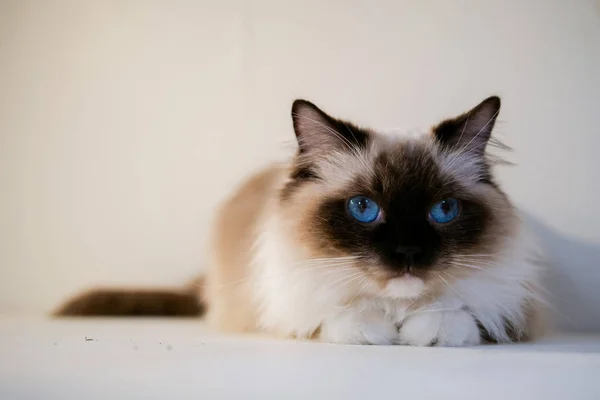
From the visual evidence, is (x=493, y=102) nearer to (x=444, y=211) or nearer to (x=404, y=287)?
(x=444, y=211)

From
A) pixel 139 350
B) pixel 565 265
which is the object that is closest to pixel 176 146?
pixel 139 350

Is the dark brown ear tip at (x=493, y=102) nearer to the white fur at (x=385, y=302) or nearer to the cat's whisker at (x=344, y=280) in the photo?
the white fur at (x=385, y=302)

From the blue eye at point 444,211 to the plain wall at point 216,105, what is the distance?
654 millimetres

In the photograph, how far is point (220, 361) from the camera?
958 mm

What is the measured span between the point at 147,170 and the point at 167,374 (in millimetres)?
1347

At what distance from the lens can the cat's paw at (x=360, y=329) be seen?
1.17 metres

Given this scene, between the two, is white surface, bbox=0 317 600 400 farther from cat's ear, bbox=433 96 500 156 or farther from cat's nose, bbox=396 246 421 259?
cat's ear, bbox=433 96 500 156

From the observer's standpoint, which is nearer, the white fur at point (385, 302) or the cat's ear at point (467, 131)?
the white fur at point (385, 302)

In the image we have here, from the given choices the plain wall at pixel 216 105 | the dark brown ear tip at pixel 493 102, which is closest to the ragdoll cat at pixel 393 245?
the dark brown ear tip at pixel 493 102

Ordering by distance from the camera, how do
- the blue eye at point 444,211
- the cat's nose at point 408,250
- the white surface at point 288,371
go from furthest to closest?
the blue eye at point 444,211 → the cat's nose at point 408,250 → the white surface at point 288,371

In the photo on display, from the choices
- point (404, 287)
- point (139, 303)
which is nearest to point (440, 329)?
point (404, 287)

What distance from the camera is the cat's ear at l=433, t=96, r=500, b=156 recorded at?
131cm

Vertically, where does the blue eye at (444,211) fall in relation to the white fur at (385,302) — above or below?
above

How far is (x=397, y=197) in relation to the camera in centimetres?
120
